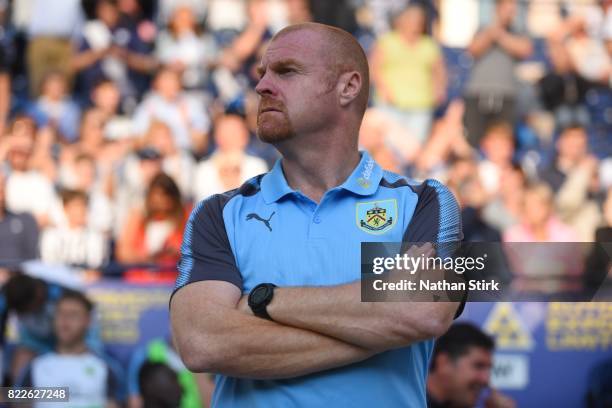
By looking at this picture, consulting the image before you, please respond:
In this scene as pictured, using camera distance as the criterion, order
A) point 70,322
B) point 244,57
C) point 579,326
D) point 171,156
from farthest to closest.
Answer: point 244,57 < point 171,156 < point 579,326 < point 70,322

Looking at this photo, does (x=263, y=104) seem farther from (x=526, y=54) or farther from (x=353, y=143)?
(x=526, y=54)

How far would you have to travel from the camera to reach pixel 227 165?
906 cm

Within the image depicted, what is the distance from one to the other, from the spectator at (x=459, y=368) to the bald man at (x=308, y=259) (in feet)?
9.37

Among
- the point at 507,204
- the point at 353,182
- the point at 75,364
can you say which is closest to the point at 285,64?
the point at 353,182

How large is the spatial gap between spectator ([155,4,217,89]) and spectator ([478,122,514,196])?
2655 mm

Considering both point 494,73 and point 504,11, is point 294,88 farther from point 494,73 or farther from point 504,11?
point 504,11

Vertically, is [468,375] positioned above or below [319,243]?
below

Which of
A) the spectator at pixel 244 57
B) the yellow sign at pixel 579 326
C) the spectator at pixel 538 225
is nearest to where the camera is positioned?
the yellow sign at pixel 579 326

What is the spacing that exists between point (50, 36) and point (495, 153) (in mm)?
4300

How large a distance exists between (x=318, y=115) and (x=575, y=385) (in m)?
4.52

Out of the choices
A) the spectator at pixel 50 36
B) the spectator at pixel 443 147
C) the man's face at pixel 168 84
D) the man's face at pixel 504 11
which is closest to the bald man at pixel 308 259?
the spectator at pixel 443 147

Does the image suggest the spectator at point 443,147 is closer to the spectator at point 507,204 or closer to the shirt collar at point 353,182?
the spectator at point 507,204

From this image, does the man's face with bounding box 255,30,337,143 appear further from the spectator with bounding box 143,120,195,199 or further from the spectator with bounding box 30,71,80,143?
the spectator with bounding box 30,71,80,143

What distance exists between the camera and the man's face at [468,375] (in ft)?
20.5
